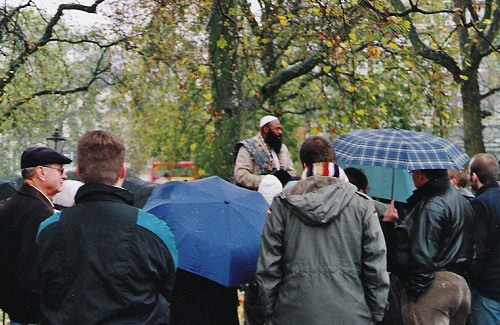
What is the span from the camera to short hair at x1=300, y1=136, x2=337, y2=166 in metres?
4.43

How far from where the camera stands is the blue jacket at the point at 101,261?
336 centimetres

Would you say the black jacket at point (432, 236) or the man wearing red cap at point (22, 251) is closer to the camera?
the man wearing red cap at point (22, 251)

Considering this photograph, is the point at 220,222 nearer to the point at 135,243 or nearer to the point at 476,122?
the point at 135,243

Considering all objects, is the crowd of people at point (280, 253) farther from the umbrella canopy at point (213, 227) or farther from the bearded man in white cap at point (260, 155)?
the bearded man in white cap at point (260, 155)

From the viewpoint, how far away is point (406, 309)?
5.41 m

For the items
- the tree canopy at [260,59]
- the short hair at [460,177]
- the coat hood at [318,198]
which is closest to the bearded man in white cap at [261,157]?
the short hair at [460,177]

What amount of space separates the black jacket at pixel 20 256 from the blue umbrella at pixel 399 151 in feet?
7.78

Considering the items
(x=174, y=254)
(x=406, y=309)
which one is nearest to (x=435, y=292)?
(x=406, y=309)

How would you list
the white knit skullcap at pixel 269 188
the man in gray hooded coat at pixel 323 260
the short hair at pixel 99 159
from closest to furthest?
the short hair at pixel 99 159
the man in gray hooded coat at pixel 323 260
the white knit skullcap at pixel 269 188

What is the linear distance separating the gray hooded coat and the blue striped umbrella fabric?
1123 millimetres

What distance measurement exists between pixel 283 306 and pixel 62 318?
4.65 ft

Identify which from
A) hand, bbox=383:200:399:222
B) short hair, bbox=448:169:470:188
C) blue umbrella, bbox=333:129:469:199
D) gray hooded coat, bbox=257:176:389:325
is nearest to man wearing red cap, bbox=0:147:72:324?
gray hooded coat, bbox=257:176:389:325

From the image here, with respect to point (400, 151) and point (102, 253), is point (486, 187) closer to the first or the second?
point (400, 151)

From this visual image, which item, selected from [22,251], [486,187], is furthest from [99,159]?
[486,187]
